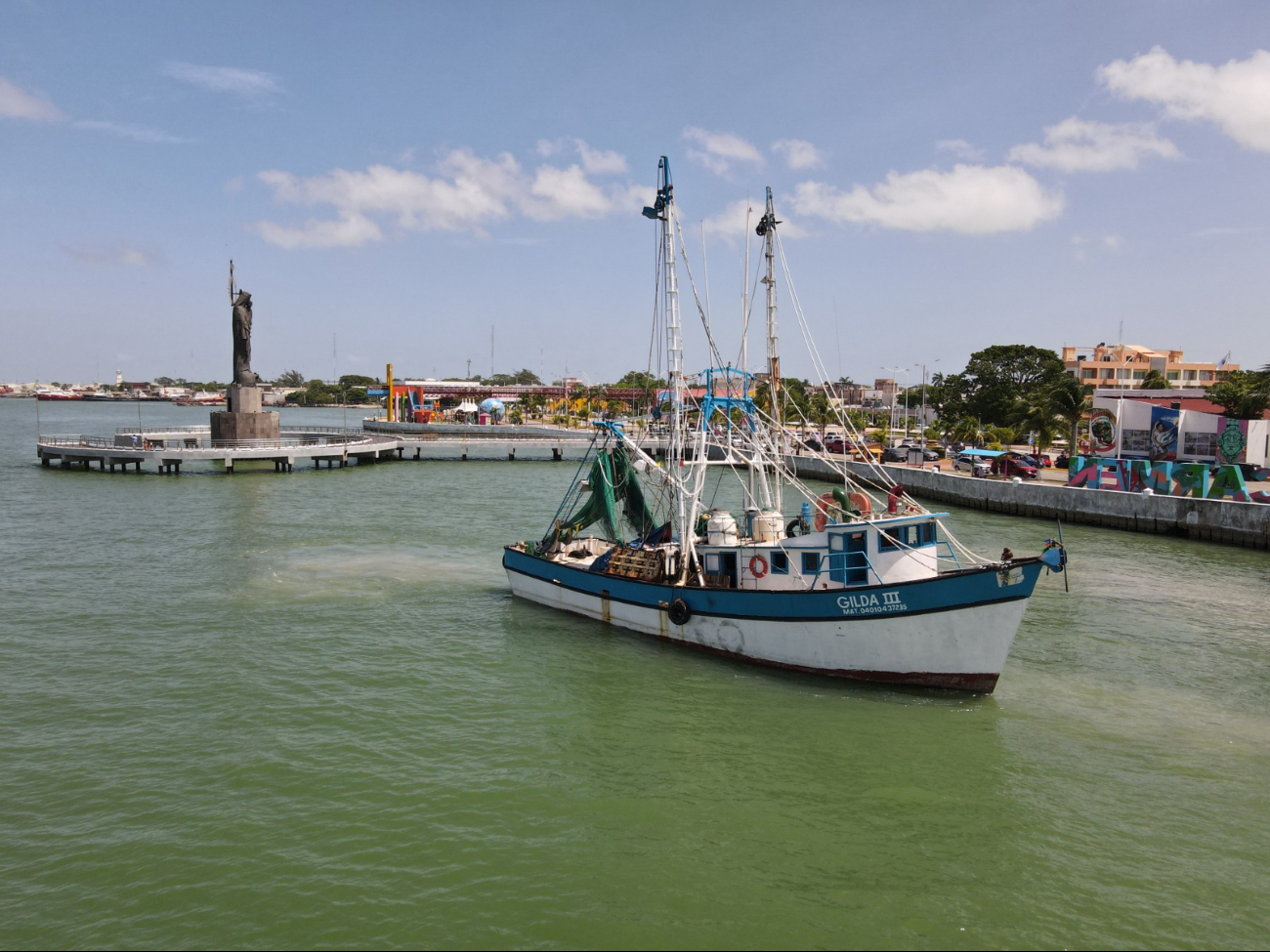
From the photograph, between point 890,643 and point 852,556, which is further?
point 852,556

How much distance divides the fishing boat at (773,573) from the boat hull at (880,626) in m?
0.03

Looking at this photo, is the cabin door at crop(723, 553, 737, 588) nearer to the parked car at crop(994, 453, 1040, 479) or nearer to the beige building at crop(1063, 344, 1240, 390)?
the parked car at crop(994, 453, 1040, 479)

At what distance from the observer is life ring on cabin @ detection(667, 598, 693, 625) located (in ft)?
73.3

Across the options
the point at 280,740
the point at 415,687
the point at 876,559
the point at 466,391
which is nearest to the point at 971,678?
the point at 876,559

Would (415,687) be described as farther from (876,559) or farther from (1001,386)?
(1001,386)

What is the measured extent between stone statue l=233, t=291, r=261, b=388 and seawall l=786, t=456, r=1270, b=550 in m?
49.9

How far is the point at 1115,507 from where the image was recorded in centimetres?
4275

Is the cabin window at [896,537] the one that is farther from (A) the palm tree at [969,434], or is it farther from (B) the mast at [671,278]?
(A) the palm tree at [969,434]

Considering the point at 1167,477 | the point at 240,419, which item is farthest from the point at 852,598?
the point at 240,419

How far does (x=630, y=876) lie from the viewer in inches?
495

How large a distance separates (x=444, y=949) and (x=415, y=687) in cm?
951

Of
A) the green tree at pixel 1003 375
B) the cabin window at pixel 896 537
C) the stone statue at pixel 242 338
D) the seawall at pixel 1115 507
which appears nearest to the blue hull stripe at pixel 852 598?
the cabin window at pixel 896 537

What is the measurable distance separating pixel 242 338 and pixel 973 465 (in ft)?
195

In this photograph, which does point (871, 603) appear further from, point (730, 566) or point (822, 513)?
point (730, 566)
